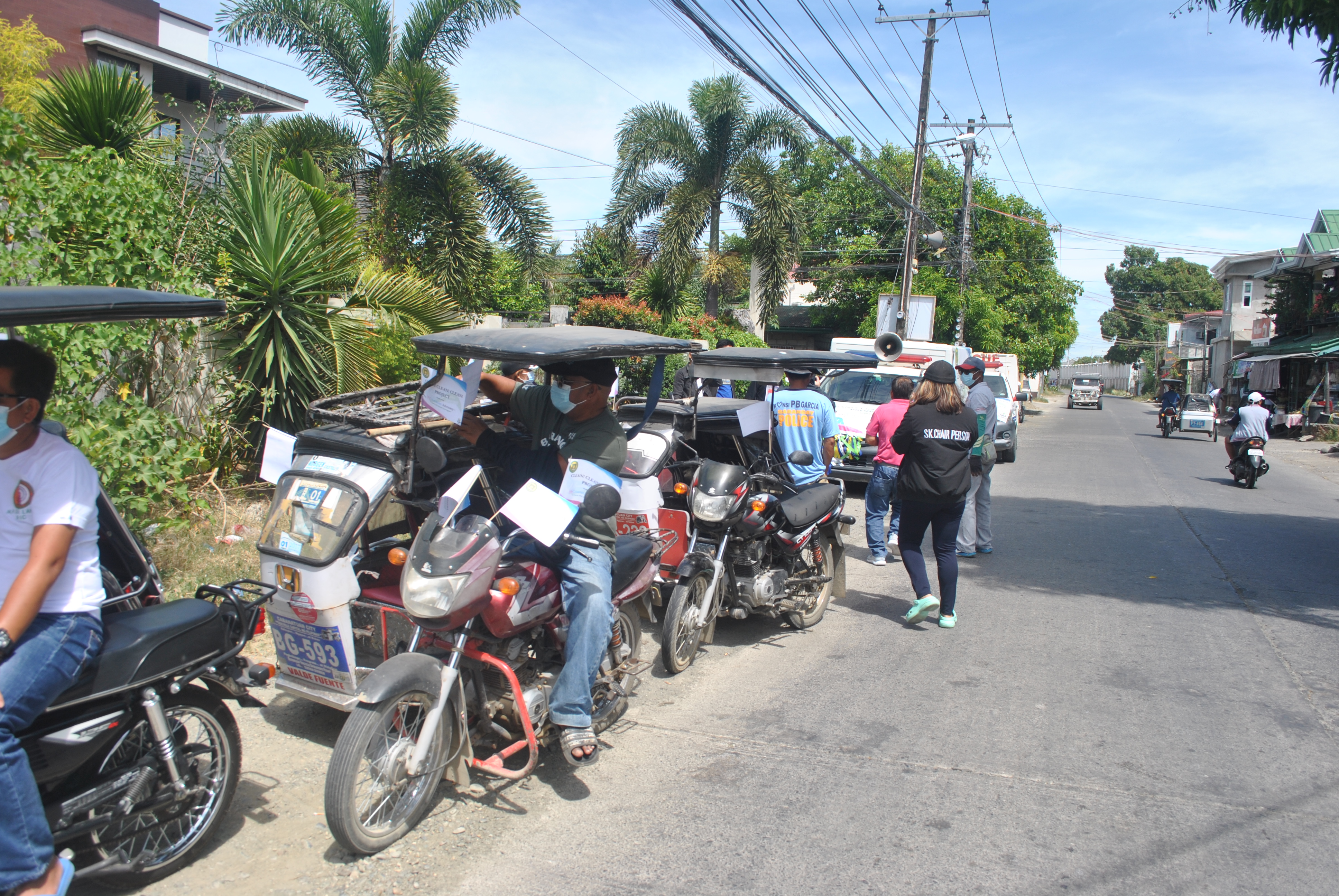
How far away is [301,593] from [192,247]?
4.80 meters

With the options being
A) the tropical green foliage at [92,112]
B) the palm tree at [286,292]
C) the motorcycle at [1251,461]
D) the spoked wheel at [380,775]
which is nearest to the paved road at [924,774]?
the spoked wheel at [380,775]

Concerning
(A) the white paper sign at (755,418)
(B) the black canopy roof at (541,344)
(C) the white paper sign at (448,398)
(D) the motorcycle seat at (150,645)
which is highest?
(B) the black canopy roof at (541,344)

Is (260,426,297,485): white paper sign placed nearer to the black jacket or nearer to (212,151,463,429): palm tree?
(212,151,463,429): palm tree

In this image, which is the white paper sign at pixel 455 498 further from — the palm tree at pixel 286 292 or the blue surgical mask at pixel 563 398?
the palm tree at pixel 286 292

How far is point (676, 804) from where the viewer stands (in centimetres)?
374

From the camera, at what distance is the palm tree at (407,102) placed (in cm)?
1099

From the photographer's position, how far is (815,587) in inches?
252

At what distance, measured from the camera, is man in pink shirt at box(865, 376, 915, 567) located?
27.7 ft

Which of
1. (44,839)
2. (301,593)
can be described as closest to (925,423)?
(301,593)

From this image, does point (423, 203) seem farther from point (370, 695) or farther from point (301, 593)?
point (370, 695)

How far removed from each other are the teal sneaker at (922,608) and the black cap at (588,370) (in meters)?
3.37

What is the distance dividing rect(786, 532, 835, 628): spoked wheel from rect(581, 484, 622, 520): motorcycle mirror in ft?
9.38

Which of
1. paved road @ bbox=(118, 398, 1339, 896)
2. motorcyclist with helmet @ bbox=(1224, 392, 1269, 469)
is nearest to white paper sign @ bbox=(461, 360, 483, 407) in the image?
paved road @ bbox=(118, 398, 1339, 896)

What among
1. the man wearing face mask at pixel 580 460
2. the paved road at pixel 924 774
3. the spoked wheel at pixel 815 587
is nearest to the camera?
the paved road at pixel 924 774
